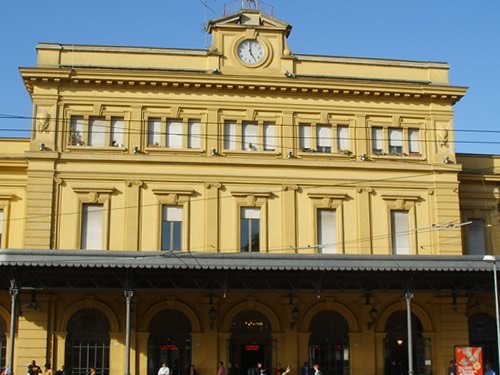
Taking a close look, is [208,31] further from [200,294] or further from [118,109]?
[200,294]

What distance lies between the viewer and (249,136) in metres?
34.2

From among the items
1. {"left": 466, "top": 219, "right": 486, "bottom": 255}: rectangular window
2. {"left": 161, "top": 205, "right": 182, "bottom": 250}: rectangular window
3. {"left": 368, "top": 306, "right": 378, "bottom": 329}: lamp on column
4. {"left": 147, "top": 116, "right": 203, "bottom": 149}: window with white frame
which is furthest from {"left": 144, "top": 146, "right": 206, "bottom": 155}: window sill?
{"left": 466, "top": 219, "right": 486, "bottom": 255}: rectangular window

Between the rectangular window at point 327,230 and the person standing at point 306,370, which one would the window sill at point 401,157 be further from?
the person standing at point 306,370

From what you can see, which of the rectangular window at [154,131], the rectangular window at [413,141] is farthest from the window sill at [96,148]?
the rectangular window at [413,141]

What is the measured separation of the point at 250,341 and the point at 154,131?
956 centimetres

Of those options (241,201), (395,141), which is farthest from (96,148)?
(395,141)

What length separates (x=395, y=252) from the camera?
34000 mm

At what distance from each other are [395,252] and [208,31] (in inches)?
496

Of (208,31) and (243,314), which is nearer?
(243,314)

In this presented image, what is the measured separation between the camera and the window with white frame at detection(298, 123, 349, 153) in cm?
3447

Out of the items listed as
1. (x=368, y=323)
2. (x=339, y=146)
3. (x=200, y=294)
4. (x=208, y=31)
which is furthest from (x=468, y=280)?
(x=208, y=31)

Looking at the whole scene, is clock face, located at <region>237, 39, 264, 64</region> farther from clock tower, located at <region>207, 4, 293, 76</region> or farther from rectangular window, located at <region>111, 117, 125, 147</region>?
rectangular window, located at <region>111, 117, 125, 147</region>

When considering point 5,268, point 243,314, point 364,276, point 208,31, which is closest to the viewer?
point 5,268

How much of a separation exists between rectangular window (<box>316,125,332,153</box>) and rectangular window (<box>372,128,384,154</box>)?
195 cm
